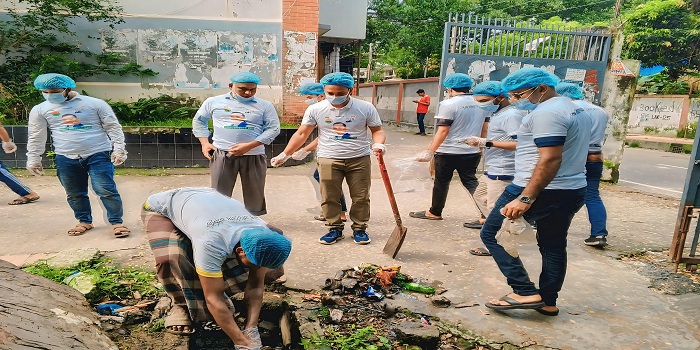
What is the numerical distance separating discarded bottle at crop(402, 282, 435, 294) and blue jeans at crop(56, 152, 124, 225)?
9.67 feet

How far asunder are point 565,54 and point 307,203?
472 cm

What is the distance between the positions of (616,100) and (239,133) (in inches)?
248

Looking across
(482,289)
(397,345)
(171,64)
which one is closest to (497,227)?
(482,289)

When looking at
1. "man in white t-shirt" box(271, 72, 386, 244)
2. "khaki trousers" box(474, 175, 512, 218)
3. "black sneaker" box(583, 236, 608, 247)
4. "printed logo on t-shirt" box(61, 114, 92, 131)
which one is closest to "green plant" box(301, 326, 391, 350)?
"man in white t-shirt" box(271, 72, 386, 244)

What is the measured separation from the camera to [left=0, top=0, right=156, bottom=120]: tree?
7371 mm

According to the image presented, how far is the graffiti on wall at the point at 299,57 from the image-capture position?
27.2 ft

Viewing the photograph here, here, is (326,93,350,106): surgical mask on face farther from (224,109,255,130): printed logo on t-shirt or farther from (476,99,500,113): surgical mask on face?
(476,99,500,113): surgical mask on face

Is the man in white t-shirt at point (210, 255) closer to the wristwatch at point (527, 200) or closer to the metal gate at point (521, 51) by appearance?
the wristwatch at point (527, 200)

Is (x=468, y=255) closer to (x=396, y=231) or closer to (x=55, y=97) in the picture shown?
(x=396, y=231)

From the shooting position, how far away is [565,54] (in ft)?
22.9

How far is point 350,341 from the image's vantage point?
2648 millimetres

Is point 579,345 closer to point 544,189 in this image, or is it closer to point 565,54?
point 544,189

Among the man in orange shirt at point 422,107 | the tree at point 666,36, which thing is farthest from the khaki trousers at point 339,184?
the tree at point 666,36

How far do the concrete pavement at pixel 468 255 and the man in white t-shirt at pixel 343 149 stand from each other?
0.31 m
